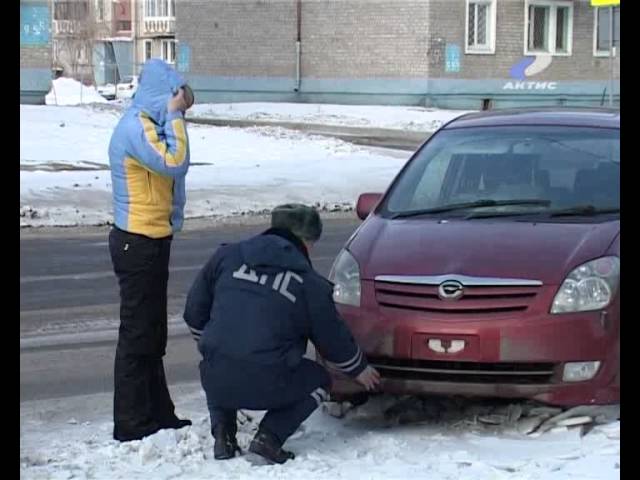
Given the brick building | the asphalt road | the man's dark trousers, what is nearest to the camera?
the man's dark trousers

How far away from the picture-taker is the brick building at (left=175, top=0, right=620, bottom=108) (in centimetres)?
4134

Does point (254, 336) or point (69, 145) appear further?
point (69, 145)

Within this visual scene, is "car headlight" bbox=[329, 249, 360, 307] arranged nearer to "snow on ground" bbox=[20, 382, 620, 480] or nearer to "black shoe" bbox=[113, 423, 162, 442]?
"snow on ground" bbox=[20, 382, 620, 480]

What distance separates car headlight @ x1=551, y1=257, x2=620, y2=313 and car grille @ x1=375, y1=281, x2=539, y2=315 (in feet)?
0.47

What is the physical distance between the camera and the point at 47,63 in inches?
1453

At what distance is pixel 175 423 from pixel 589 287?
7.06 feet

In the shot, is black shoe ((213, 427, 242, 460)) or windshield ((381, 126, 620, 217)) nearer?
black shoe ((213, 427, 242, 460))

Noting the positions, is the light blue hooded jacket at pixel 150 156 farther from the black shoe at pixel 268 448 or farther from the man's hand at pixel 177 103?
the black shoe at pixel 268 448

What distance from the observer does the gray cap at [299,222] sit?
5414 mm

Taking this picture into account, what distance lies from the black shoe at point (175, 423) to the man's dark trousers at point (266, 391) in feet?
2.09

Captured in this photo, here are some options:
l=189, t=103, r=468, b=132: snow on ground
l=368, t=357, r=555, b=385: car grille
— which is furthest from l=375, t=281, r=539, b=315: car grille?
l=189, t=103, r=468, b=132: snow on ground

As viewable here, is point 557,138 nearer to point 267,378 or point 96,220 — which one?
point 267,378

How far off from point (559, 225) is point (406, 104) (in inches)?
1417
